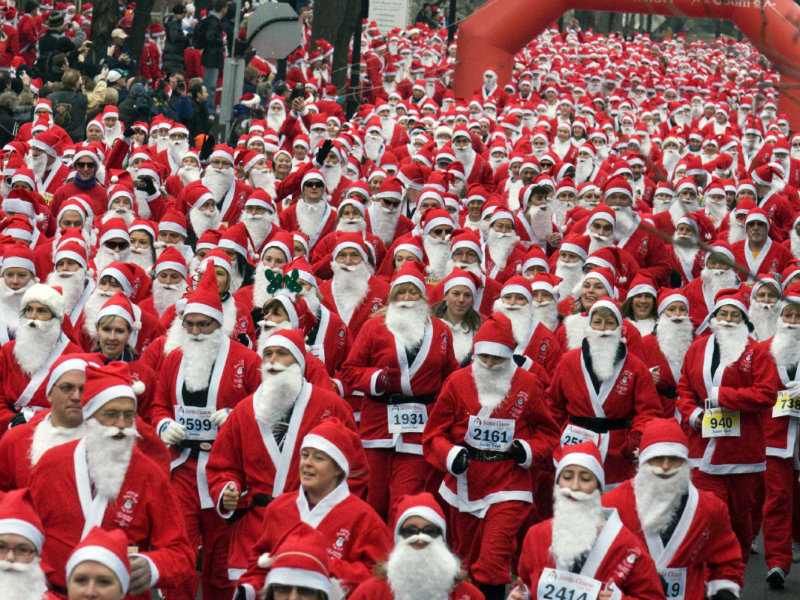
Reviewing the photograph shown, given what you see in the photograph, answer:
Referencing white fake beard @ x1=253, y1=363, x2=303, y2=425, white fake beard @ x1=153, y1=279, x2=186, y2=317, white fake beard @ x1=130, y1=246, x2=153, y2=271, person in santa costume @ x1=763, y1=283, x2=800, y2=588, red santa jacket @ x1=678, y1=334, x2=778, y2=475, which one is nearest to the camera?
white fake beard @ x1=253, y1=363, x2=303, y2=425

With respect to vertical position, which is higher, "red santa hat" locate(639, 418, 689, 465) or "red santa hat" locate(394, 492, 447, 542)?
"red santa hat" locate(639, 418, 689, 465)

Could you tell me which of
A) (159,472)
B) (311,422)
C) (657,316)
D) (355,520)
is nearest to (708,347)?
(657,316)

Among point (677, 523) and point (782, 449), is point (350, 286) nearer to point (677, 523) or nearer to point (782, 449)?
point (782, 449)

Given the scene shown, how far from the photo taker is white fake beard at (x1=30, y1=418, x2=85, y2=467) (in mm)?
7037

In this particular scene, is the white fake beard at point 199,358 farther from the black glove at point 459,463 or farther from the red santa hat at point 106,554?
the red santa hat at point 106,554

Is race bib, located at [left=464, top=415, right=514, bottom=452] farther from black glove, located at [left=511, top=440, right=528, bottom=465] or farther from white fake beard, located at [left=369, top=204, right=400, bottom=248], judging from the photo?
white fake beard, located at [left=369, top=204, right=400, bottom=248]

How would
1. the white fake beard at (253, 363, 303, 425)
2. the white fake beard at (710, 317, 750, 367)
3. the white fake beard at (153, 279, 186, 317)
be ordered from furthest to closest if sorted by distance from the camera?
the white fake beard at (153, 279, 186, 317), the white fake beard at (710, 317, 750, 367), the white fake beard at (253, 363, 303, 425)

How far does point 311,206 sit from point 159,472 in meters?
8.54

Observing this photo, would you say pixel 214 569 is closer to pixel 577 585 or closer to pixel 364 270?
pixel 577 585

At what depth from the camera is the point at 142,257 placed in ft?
43.1

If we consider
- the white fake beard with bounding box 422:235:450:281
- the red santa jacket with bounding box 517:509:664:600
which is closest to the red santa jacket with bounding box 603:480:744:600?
the red santa jacket with bounding box 517:509:664:600

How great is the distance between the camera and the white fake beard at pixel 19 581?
227 inches

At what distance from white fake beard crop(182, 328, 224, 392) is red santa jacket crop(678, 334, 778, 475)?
334 cm

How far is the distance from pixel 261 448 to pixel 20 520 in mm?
2360
